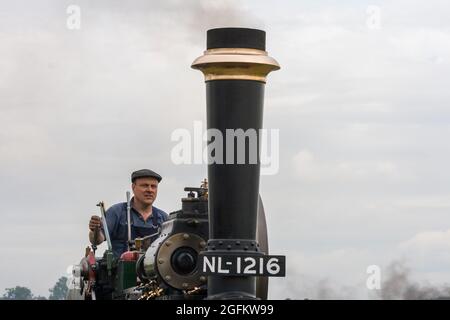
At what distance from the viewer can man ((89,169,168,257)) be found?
33.2ft

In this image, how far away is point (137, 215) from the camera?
10289 mm

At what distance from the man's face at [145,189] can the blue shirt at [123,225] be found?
0.16 metres

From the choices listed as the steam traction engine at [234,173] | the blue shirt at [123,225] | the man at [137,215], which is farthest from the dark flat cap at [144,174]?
the steam traction engine at [234,173]

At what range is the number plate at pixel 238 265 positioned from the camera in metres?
6.86

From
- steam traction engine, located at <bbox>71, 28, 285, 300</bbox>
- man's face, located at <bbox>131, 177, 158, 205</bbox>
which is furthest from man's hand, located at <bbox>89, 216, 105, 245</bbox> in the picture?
steam traction engine, located at <bbox>71, 28, 285, 300</bbox>

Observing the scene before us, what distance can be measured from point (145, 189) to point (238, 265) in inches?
132

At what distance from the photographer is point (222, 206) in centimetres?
694

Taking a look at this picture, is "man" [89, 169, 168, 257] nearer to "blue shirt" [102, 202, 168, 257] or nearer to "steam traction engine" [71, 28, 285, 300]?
"blue shirt" [102, 202, 168, 257]

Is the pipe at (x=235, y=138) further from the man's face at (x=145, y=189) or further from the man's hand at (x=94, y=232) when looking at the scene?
the man's face at (x=145, y=189)

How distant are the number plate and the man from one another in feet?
10.4

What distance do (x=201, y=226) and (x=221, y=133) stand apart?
49.9 inches

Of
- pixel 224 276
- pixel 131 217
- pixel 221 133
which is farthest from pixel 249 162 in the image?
pixel 131 217

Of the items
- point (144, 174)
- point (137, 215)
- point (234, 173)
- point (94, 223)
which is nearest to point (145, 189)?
point (144, 174)
